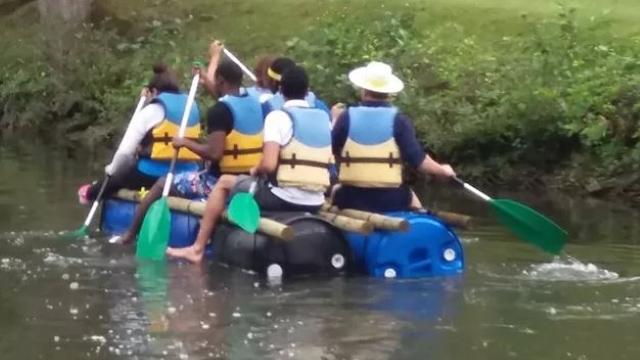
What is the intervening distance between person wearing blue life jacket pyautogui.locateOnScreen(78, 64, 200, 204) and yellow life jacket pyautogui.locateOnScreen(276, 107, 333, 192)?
1.68 m

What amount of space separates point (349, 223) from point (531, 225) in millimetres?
1608

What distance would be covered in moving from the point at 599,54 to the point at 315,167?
355 inches

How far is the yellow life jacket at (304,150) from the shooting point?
1052 centimetres

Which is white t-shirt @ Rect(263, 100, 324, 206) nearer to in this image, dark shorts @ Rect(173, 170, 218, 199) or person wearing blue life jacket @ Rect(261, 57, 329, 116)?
person wearing blue life jacket @ Rect(261, 57, 329, 116)

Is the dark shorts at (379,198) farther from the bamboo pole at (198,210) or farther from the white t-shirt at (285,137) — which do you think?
the bamboo pole at (198,210)

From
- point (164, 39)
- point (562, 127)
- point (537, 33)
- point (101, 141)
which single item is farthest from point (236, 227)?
point (164, 39)

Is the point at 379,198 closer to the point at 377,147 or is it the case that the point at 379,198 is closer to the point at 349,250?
the point at 377,147

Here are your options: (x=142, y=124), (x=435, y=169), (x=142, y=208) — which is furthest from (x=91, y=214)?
(x=435, y=169)

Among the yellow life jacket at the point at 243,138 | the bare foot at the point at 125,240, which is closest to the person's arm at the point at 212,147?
the yellow life jacket at the point at 243,138

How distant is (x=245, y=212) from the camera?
403 inches

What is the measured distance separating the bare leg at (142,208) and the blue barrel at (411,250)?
2091 millimetres

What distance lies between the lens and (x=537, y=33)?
18875 millimetres

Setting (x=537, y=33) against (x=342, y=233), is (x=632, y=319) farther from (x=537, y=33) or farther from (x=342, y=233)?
(x=537, y=33)

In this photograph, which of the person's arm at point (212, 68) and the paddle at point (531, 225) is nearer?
the paddle at point (531, 225)
